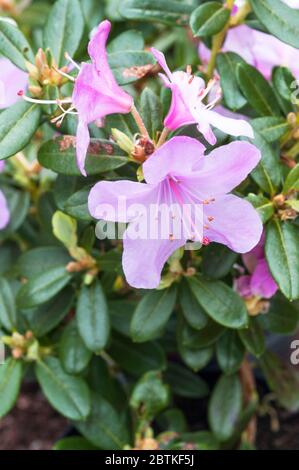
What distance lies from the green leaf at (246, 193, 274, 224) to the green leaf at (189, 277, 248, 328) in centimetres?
18

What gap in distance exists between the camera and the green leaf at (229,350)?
1.37m

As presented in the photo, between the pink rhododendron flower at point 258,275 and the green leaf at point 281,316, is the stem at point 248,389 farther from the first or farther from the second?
the pink rhododendron flower at point 258,275

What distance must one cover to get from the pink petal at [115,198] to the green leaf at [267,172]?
0.76ft

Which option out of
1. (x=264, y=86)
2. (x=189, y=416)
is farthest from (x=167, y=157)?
(x=189, y=416)

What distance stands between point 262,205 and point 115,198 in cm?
27

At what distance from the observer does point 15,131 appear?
3.40 ft

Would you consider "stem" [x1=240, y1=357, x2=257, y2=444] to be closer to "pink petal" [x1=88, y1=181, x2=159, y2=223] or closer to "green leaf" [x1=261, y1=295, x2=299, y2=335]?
"green leaf" [x1=261, y1=295, x2=299, y2=335]

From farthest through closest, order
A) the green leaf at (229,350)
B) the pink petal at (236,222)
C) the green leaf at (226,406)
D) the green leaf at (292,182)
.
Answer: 1. the green leaf at (226,406)
2. the green leaf at (229,350)
3. the green leaf at (292,182)
4. the pink petal at (236,222)

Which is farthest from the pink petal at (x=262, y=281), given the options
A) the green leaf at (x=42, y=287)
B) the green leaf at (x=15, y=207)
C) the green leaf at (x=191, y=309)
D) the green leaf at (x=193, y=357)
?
the green leaf at (x=15, y=207)

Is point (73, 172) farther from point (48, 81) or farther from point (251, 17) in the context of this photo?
point (251, 17)

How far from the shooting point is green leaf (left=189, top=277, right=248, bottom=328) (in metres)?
1.14

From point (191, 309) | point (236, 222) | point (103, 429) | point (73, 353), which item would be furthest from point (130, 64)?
point (103, 429)

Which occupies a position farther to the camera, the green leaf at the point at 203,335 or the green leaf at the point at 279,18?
the green leaf at the point at 203,335

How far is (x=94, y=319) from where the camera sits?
1.23m
